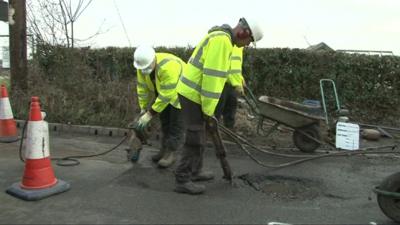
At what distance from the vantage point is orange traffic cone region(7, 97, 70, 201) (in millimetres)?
5039

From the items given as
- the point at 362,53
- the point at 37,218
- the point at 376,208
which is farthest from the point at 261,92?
the point at 37,218

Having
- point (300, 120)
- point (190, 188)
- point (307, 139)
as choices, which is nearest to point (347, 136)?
point (307, 139)

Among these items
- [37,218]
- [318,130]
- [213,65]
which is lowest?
[37,218]

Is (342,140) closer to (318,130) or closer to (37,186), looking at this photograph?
(318,130)

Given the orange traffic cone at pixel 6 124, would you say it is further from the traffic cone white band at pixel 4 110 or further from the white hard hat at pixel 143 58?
the white hard hat at pixel 143 58

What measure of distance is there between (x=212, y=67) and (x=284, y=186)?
5.97ft

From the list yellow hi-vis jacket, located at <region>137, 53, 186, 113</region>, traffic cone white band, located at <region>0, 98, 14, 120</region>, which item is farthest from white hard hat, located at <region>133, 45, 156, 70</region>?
traffic cone white band, located at <region>0, 98, 14, 120</region>

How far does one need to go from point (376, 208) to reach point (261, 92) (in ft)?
20.0

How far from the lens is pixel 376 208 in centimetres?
491

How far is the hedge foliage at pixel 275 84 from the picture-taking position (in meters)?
9.41

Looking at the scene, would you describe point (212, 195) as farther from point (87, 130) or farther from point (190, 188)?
point (87, 130)

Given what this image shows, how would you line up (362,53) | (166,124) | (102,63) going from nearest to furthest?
(166,124) < (362,53) < (102,63)

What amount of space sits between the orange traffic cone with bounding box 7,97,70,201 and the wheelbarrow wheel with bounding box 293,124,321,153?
3.90 meters

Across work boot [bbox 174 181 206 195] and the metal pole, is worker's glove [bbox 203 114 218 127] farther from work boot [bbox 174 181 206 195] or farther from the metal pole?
the metal pole
